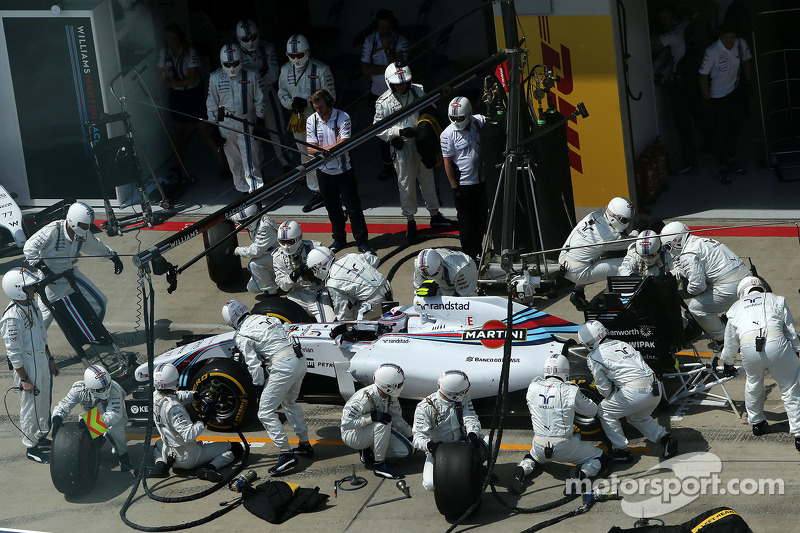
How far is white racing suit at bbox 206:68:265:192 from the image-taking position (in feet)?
51.8

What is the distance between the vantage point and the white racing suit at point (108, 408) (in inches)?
416

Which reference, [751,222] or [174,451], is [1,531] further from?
[751,222]

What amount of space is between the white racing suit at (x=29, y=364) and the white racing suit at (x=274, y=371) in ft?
7.11

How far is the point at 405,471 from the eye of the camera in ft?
33.2

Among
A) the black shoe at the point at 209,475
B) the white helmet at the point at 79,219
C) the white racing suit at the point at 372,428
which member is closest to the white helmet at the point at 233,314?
the black shoe at the point at 209,475

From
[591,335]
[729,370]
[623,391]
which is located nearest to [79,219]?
[591,335]

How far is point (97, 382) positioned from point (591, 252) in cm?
570

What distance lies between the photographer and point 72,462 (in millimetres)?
10117

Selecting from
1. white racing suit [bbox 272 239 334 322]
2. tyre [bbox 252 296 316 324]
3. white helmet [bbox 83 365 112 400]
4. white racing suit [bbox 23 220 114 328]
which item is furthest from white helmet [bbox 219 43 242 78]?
white helmet [bbox 83 365 112 400]

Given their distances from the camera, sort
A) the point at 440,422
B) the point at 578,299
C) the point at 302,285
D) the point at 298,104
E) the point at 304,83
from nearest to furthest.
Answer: the point at 440,422
the point at 302,285
the point at 578,299
the point at 298,104
the point at 304,83

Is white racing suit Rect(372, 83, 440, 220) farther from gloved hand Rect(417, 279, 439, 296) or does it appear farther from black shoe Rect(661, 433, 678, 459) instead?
black shoe Rect(661, 433, 678, 459)

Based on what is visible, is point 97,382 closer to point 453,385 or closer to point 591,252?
point 453,385

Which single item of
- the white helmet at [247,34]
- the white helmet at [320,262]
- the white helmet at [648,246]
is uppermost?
the white helmet at [247,34]

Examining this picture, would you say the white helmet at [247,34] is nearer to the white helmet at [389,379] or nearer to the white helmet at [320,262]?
the white helmet at [320,262]
